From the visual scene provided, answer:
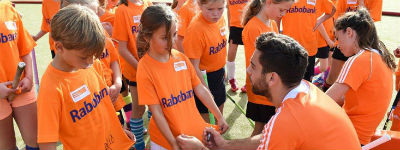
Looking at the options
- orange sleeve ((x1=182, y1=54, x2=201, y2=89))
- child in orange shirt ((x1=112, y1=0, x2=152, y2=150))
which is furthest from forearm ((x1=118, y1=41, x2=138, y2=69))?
orange sleeve ((x1=182, y1=54, x2=201, y2=89))

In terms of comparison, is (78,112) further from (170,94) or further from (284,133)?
(284,133)

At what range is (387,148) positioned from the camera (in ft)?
8.21

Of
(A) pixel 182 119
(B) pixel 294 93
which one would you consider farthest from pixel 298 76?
(A) pixel 182 119

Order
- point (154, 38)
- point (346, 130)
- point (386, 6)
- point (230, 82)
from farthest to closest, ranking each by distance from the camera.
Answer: point (386, 6) → point (230, 82) → point (154, 38) → point (346, 130)

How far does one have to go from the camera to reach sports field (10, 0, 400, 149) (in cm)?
406

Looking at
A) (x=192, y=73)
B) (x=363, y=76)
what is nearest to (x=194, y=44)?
(x=192, y=73)

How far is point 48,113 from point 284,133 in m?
1.20

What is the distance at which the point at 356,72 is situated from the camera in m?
2.46

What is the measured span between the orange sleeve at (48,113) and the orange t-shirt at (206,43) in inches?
55.4

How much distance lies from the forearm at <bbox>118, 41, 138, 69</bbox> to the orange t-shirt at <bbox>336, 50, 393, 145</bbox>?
1.85 metres

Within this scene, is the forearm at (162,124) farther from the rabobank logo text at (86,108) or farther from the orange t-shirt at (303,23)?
the orange t-shirt at (303,23)

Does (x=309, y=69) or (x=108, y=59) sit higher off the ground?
(x=108, y=59)

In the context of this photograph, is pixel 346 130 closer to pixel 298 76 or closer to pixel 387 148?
pixel 298 76

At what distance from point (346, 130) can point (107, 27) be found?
2991 millimetres
